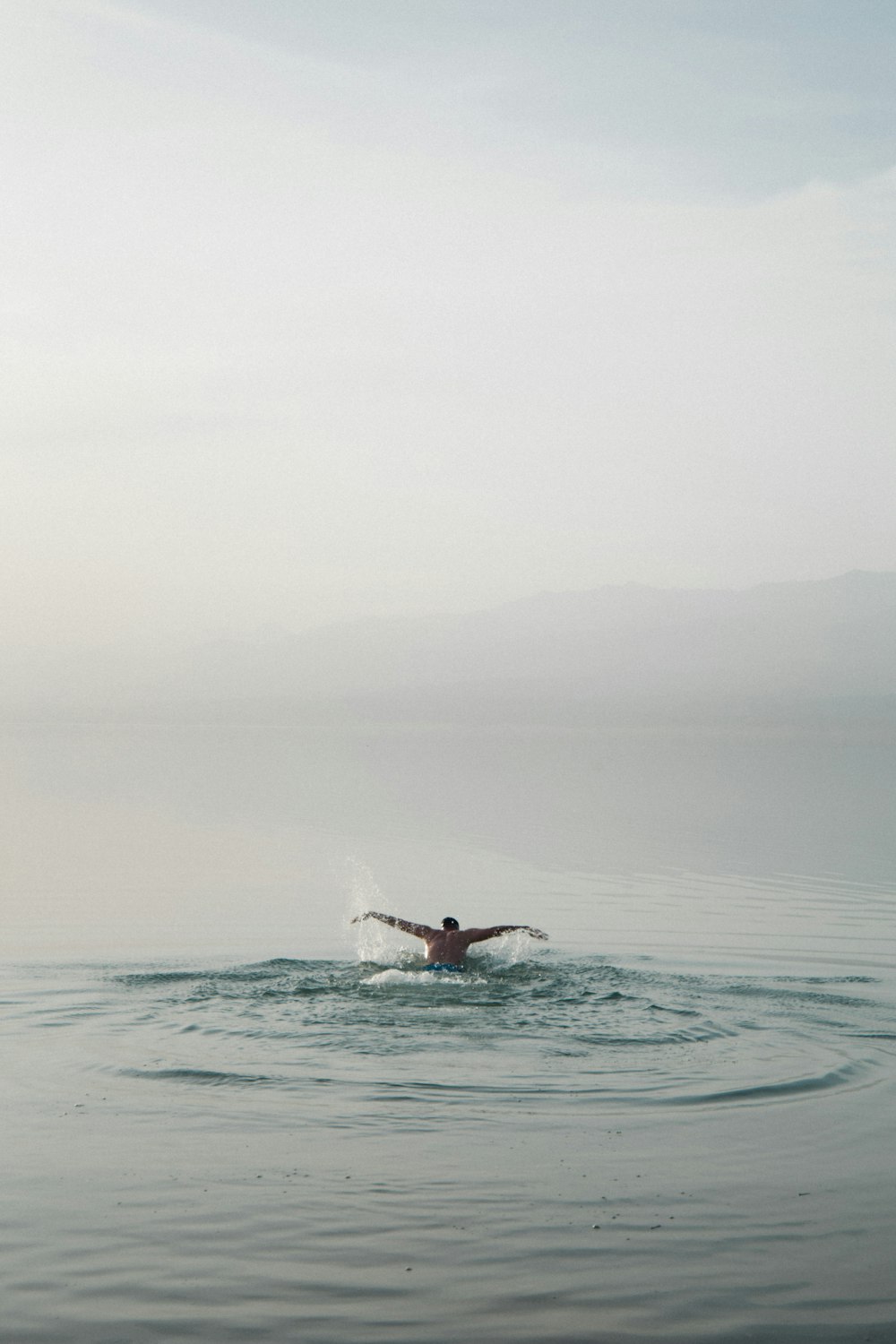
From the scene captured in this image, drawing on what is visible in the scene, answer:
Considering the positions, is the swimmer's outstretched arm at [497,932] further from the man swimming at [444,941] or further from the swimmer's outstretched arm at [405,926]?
the swimmer's outstretched arm at [405,926]

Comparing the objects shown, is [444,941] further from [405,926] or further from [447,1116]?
[447,1116]

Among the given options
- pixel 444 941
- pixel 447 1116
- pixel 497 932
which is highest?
pixel 497 932

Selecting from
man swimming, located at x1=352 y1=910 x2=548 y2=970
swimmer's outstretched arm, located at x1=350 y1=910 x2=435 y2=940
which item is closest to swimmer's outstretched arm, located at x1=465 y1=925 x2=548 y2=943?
man swimming, located at x1=352 y1=910 x2=548 y2=970

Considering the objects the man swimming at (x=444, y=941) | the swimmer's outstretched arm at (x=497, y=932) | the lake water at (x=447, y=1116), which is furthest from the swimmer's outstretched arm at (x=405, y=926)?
the lake water at (x=447, y=1116)

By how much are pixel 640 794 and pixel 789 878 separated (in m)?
41.7

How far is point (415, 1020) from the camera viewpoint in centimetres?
2119

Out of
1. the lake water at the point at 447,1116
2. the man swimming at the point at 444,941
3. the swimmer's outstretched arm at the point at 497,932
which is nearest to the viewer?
the lake water at the point at 447,1116

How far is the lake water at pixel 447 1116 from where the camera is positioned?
1120cm

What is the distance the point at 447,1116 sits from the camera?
16156 millimetres

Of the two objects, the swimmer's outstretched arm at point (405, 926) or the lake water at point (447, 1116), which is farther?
the swimmer's outstretched arm at point (405, 926)

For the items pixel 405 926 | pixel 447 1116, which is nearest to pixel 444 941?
pixel 405 926

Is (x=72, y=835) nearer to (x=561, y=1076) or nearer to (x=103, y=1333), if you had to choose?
(x=561, y=1076)

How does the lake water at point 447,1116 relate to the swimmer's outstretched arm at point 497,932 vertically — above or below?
below

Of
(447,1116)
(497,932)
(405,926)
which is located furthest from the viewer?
(405,926)
